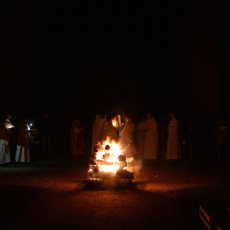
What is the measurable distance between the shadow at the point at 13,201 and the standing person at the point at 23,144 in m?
6.66

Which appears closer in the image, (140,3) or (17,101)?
(17,101)

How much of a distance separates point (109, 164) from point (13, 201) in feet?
10.1

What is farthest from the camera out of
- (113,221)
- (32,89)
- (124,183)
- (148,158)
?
(32,89)

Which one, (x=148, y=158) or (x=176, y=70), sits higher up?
(x=176, y=70)

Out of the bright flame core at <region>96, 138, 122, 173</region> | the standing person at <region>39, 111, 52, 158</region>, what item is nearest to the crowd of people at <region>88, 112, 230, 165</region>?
the bright flame core at <region>96, 138, 122, 173</region>

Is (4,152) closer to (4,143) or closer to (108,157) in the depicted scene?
(4,143)

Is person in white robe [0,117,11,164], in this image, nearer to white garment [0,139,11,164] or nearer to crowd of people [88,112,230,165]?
white garment [0,139,11,164]

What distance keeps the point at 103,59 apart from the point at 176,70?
417 centimetres

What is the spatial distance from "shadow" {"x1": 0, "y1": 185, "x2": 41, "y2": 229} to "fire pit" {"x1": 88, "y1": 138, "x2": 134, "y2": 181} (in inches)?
64.2

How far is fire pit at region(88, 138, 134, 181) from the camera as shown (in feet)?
30.3

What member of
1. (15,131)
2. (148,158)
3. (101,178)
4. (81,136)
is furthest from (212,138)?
(15,131)

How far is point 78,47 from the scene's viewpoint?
20797mm

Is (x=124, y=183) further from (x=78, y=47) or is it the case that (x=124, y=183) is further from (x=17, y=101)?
(x=78, y=47)

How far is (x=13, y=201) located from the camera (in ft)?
23.8
